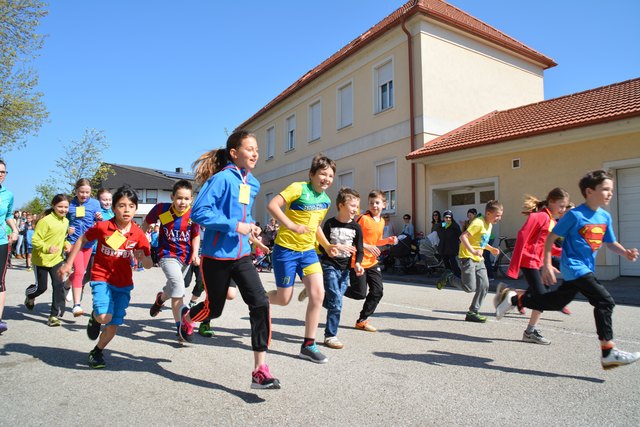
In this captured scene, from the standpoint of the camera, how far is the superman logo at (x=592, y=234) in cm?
401

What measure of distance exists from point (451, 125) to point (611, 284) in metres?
8.12

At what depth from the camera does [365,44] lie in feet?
60.2

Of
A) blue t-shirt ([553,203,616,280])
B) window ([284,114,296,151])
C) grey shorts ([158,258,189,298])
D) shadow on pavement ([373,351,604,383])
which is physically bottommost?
shadow on pavement ([373,351,604,383])

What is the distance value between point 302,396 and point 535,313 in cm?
313

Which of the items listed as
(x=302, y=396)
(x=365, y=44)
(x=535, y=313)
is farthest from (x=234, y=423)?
(x=365, y=44)

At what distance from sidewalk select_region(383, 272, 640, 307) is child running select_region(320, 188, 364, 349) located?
5.79 metres

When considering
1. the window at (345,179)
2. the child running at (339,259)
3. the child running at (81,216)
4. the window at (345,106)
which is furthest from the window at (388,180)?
the child running at (339,259)

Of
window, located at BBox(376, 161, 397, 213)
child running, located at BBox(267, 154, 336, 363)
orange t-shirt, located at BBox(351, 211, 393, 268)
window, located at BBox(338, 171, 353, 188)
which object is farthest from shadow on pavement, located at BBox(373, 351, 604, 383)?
window, located at BBox(338, 171, 353, 188)

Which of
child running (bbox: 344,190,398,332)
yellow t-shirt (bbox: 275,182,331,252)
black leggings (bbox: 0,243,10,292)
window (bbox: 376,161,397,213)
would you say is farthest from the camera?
window (bbox: 376,161,397,213)

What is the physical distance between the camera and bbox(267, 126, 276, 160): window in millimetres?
27222

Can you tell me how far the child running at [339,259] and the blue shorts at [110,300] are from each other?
2028 millimetres

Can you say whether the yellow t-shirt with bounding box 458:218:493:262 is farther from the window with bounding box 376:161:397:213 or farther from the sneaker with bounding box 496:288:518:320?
the window with bounding box 376:161:397:213

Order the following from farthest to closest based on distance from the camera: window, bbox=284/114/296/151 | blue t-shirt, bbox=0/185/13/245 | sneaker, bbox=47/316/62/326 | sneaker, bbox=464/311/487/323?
1. window, bbox=284/114/296/151
2. sneaker, bbox=464/311/487/323
3. sneaker, bbox=47/316/62/326
4. blue t-shirt, bbox=0/185/13/245

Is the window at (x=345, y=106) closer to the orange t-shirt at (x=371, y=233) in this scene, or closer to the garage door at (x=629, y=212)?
the garage door at (x=629, y=212)
